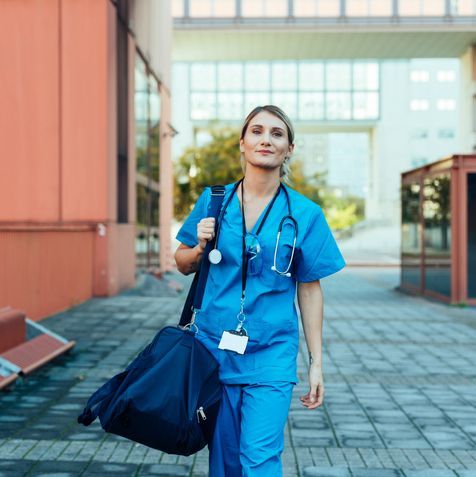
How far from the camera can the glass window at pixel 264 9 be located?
110 feet

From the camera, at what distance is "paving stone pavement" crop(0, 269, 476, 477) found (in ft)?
14.7

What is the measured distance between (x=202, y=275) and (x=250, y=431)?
563 millimetres

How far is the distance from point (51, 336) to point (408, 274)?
34.3ft

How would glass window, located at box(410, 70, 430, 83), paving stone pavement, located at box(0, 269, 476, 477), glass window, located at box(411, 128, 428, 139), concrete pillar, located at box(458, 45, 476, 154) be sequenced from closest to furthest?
paving stone pavement, located at box(0, 269, 476, 477), concrete pillar, located at box(458, 45, 476, 154), glass window, located at box(411, 128, 428, 139), glass window, located at box(410, 70, 430, 83)

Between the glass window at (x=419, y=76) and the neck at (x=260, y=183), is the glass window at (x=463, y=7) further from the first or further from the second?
the glass window at (x=419, y=76)

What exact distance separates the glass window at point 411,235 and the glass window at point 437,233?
1.82ft

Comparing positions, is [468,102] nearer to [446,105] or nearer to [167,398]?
[167,398]

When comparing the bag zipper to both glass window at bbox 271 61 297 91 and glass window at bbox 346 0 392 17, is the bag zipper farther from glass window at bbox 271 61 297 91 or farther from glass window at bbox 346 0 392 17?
glass window at bbox 271 61 297 91

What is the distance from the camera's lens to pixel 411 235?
1670 centimetres

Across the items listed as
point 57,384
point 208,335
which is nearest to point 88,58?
point 57,384

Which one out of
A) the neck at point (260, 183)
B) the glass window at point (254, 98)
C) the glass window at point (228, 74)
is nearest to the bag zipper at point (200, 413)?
the neck at point (260, 183)

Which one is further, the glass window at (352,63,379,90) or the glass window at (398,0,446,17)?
the glass window at (352,63,379,90)

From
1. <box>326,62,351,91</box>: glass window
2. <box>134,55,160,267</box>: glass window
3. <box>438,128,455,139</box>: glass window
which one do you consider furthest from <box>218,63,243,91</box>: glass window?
<box>134,55,160,267</box>: glass window

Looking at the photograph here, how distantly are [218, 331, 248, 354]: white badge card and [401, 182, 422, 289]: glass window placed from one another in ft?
44.2
